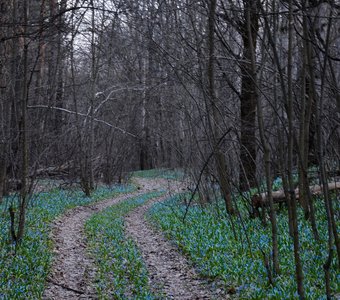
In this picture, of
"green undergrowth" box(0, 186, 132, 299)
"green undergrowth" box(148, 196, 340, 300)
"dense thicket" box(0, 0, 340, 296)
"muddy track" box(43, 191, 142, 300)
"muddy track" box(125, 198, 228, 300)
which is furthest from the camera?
"dense thicket" box(0, 0, 340, 296)

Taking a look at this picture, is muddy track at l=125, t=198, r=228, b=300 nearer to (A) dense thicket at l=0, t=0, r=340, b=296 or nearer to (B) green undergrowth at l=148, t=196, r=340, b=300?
(B) green undergrowth at l=148, t=196, r=340, b=300

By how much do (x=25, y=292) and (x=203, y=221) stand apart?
650cm

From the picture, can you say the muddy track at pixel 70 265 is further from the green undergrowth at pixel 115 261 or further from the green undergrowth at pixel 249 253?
the green undergrowth at pixel 249 253

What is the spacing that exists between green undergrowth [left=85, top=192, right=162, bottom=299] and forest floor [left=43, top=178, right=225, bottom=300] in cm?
18

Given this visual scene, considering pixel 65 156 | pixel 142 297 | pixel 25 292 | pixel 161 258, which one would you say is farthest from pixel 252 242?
pixel 65 156

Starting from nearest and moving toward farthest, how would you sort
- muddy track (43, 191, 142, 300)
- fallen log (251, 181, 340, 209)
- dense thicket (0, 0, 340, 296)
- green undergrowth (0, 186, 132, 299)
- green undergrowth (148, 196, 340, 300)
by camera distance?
1. green undergrowth (148, 196, 340, 300)
2. green undergrowth (0, 186, 132, 299)
3. muddy track (43, 191, 142, 300)
4. dense thicket (0, 0, 340, 296)
5. fallen log (251, 181, 340, 209)

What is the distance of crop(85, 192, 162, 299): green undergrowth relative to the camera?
7.55 metres

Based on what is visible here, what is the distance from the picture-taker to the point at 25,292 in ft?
22.7

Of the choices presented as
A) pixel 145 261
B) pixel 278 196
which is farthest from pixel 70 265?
pixel 278 196

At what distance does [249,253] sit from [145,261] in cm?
218

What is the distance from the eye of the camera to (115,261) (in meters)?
9.62

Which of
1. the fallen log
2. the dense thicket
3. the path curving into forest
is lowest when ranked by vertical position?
the path curving into forest

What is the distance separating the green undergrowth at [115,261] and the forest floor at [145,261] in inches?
6.9

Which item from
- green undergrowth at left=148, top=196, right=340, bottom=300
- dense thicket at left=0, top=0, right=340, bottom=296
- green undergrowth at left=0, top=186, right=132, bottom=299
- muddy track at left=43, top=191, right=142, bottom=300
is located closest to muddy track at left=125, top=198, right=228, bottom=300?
green undergrowth at left=148, top=196, right=340, bottom=300
